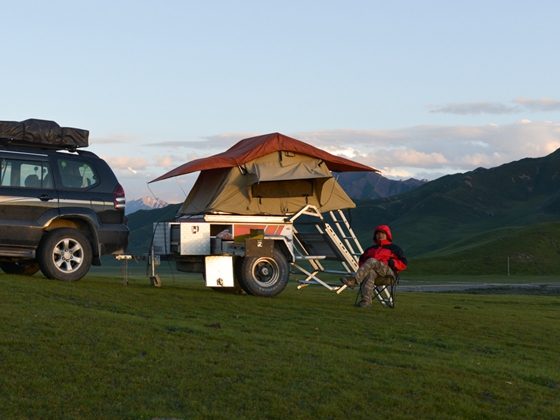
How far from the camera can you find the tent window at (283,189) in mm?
17703

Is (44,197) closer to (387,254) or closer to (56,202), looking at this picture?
(56,202)

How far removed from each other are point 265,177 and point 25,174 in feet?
16.7

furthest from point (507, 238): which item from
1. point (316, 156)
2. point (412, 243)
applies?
point (316, 156)

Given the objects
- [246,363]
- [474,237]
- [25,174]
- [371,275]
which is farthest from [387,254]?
[474,237]

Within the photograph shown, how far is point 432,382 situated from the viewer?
8.37 meters

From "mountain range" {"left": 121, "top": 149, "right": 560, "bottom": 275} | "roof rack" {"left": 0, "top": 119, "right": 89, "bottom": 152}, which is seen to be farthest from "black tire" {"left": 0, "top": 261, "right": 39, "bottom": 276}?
"mountain range" {"left": 121, "top": 149, "right": 560, "bottom": 275}

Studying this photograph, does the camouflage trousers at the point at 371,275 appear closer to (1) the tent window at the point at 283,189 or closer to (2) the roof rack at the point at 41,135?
(1) the tent window at the point at 283,189

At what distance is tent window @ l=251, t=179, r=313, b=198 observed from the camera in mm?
17703

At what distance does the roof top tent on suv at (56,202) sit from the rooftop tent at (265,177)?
2502 mm

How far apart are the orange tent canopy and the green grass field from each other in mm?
4472

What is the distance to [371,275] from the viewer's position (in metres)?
15.5

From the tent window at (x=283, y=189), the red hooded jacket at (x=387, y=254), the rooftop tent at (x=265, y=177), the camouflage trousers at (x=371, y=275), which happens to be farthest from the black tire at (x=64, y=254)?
the red hooded jacket at (x=387, y=254)

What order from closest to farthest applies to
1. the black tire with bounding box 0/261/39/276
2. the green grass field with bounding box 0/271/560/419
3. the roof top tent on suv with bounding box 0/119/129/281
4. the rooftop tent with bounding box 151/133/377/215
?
the green grass field with bounding box 0/271/560/419, the roof top tent on suv with bounding box 0/119/129/281, the black tire with bounding box 0/261/39/276, the rooftop tent with bounding box 151/133/377/215

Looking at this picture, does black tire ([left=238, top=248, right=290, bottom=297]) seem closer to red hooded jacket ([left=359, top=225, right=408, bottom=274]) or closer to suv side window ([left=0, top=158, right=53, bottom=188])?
red hooded jacket ([left=359, top=225, right=408, bottom=274])
